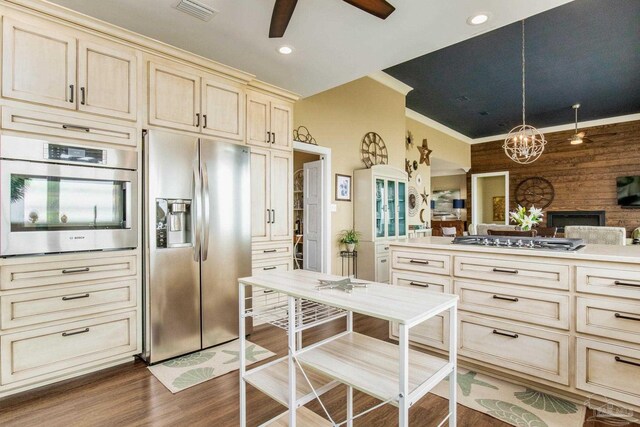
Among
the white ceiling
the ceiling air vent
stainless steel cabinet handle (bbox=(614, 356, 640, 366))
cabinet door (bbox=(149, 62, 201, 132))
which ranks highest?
the white ceiling

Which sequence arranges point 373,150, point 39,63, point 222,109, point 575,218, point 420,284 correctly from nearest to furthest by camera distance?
point 39,63
point 420,284
point 222,109
point 373,150
point 575,218

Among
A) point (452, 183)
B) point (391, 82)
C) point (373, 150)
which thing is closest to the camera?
point (373, 150)

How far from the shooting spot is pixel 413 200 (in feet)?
23.2

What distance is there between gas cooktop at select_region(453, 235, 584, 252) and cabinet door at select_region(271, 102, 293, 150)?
2139 millimetres

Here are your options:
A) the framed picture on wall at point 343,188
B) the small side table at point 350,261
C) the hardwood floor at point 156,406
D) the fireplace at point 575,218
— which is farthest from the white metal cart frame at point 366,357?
the fireplace at point 575,218

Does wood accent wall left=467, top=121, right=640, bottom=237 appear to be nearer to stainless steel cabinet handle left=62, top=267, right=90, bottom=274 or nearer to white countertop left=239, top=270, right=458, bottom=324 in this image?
white countertop left=239, top=270, right=458, bottom=324

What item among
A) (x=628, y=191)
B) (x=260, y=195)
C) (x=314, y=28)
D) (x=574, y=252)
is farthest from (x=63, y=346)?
(x=628, y=191)

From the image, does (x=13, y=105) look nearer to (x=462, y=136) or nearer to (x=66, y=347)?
(x=66, y=347)

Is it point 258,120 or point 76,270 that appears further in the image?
point 258,120

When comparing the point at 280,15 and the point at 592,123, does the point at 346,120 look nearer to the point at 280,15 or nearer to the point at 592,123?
the point at 280,15

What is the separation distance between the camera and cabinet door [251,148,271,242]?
3.38 m

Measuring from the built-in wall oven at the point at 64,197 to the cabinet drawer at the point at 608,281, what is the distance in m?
3.09

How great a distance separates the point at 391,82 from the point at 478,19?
323cm

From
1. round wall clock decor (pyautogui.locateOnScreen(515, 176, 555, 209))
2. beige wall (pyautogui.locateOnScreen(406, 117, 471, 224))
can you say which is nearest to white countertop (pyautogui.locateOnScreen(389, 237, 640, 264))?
beige wall (pyautogui.locateOnScreen(406, 117, 471, 224))
